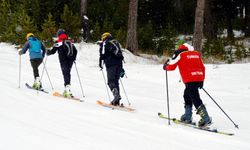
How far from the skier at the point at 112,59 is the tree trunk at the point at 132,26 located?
10319mm

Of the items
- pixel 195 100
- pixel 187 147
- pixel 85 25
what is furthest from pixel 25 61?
pixel 187 147

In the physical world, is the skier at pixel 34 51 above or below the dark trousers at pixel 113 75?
above

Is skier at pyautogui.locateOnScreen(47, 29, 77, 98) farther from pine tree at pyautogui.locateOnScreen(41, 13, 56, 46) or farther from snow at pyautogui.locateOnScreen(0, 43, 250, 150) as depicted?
pine tree at pyautogui.locateOnScreen(41, 13, 56, 46)

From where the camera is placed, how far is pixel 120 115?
9.52 metres

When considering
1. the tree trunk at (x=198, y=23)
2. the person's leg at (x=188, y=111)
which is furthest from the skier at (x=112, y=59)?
the tree trunk at (x=198, y=23)

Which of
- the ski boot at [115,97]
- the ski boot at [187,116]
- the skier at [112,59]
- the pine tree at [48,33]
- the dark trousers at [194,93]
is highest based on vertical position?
the pine tree at [48,33]

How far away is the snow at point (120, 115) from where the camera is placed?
266 inches

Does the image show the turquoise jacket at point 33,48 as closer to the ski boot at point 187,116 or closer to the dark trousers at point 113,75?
the dark trousers at point 113,75

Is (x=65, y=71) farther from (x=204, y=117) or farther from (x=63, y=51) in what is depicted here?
(x=204, y=117)

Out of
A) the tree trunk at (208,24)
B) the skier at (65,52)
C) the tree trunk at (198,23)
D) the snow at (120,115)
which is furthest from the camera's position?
the tree trunk at (208,24)

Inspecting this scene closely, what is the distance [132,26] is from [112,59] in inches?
411

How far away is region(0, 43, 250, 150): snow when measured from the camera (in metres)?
6.75

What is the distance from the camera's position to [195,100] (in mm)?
8742

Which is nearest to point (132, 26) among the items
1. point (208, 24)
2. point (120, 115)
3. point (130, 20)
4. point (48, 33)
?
point (130, 20)
